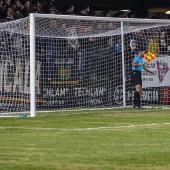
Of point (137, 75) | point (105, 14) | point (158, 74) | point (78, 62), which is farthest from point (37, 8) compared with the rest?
point (158, 74)

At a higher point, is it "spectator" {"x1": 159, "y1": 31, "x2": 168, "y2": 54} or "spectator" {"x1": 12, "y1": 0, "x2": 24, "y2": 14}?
"spectator" {"x1": 12, "y1": 0, "x2": 24, "y2": 14}

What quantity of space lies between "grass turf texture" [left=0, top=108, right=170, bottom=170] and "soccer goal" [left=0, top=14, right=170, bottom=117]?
3082 millimetres

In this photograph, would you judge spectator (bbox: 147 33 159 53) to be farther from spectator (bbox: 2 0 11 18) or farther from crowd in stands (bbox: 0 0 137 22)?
spectator (bbox: 2 0 11 18)

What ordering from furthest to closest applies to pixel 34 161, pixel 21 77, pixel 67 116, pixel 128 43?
pixel 128 43
pixel 21 77
pixel 67 116
pixel 34 161

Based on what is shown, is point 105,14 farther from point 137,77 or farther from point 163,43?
point 137,77

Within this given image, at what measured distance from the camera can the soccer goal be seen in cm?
2325

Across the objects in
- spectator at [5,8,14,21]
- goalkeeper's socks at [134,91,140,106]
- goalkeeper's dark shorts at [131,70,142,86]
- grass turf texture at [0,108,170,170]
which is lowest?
grass turf texture at [0,108,170,170]

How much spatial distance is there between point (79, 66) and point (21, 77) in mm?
3226

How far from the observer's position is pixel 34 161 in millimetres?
10594

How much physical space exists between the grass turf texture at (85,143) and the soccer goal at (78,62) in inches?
121

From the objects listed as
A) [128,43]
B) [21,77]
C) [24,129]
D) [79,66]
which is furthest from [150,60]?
[24,129]

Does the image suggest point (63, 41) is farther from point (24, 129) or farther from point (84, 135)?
point (84, 135)

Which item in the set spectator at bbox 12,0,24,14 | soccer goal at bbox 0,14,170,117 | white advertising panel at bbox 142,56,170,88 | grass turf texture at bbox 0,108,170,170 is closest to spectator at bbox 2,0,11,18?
spectator at bbox 12,0,24,14

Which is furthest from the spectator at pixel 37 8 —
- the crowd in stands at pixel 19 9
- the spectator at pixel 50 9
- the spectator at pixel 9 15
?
the spectator at pixel 9 15
